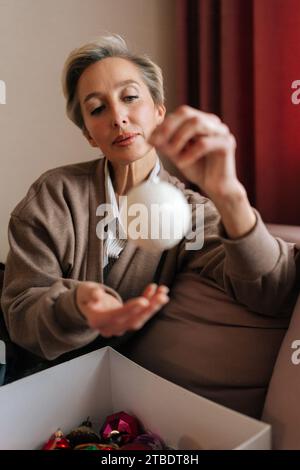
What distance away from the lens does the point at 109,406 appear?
3.03ft

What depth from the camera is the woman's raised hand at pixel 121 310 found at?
0.54 m

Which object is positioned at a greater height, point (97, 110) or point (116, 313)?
point (97, 110)

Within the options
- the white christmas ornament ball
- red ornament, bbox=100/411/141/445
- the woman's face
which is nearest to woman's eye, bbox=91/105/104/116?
the woman's face

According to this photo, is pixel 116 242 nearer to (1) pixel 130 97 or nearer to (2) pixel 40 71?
(1) pixel 130 97

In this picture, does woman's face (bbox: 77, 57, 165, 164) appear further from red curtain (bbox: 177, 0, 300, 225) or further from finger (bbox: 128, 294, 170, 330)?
red curtain (bbox: 177, 0, 300, 225)

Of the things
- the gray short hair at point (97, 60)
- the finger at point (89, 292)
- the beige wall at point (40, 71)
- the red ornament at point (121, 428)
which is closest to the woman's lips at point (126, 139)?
the gray short hair at point (97, 60)

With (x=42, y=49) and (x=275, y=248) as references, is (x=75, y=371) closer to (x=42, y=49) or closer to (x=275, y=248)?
(x=275, y=248)

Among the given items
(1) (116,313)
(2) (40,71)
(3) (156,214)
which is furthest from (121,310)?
Answer: (2) (40,71)

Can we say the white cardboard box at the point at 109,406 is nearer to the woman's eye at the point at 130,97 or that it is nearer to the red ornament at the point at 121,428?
the red ornament at the point at 121,428

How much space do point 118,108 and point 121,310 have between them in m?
0.45

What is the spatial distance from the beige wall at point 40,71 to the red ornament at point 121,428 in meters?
1.04

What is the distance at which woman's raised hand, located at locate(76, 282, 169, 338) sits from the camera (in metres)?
0.54

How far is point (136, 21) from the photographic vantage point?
1.82m
